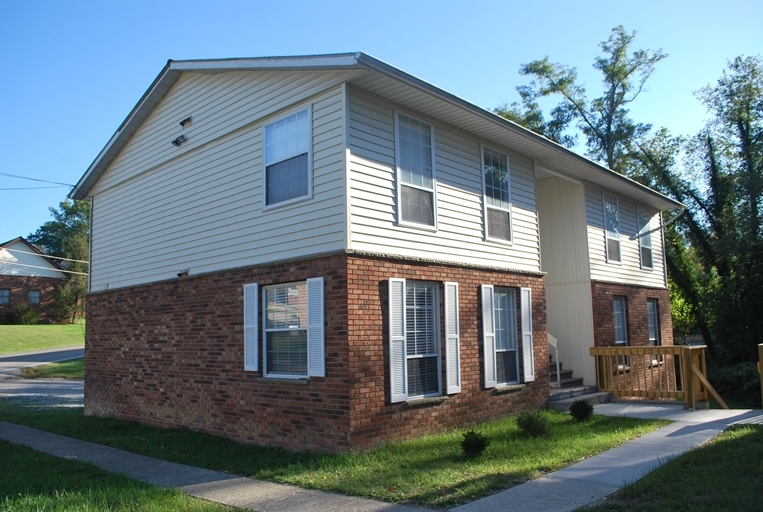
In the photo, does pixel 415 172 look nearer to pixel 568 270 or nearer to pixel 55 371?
pixel 568 270

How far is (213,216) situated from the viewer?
1159 cm

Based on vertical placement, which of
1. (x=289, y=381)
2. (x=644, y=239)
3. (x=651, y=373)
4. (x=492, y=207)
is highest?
(x=644, y=239)

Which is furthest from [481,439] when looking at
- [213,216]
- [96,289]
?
[96,289]

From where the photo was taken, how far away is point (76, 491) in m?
7.46

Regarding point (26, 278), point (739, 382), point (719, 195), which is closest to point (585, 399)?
point (739, 382)

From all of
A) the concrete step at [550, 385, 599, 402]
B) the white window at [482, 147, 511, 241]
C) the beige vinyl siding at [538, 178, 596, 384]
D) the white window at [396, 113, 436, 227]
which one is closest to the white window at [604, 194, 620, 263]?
the beige vinyl siding at [538, 178, 596, 384]

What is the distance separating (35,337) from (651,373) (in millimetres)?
37735

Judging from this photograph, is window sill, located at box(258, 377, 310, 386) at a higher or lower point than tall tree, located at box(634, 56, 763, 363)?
lower

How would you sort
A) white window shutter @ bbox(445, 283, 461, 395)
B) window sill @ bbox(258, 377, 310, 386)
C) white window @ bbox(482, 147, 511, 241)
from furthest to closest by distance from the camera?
white window @ bbox(482, 147, 511, 241)
white window shutter @ bbox(445, 283, 461, 395)
window sill @ bbox(258, 377, 310, 386)

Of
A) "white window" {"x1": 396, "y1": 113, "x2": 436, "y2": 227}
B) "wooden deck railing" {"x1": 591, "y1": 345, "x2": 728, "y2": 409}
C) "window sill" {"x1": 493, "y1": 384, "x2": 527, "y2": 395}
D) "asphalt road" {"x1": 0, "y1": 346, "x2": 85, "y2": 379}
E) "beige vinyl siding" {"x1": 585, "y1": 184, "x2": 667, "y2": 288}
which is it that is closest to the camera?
"white window" {"x1": 396, "y1": 113, "x2": 436, "y2": 227}

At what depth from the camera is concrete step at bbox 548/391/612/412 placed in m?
12.9

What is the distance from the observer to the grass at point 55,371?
27.5m

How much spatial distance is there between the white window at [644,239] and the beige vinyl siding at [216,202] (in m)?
11.9

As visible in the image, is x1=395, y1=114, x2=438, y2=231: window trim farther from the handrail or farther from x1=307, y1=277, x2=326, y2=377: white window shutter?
the handrail
